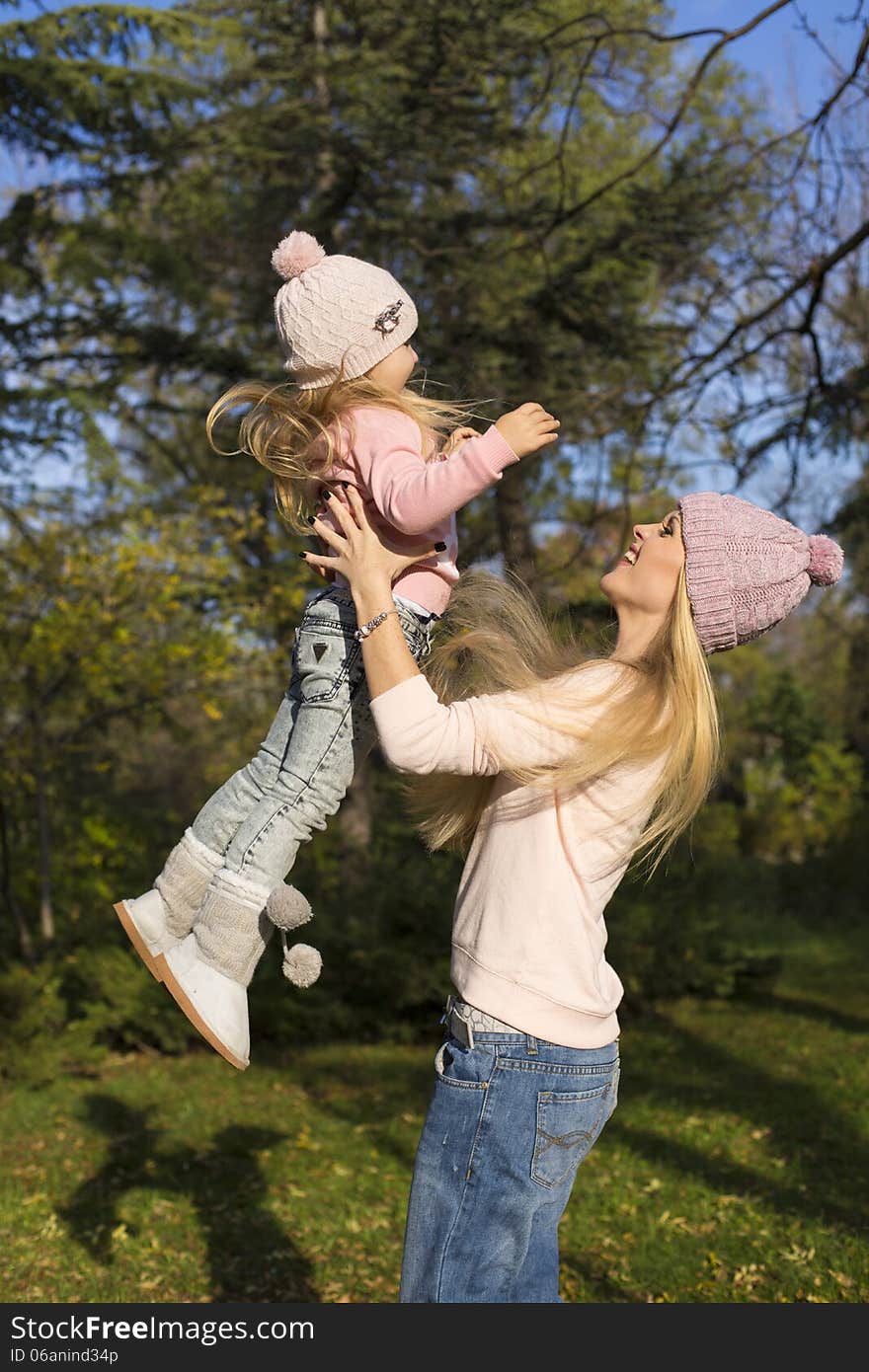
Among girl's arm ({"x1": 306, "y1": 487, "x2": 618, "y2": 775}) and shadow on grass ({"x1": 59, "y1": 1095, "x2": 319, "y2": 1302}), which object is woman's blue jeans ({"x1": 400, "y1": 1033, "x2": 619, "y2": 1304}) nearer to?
girl's arm ({"x1": 306, "y1": 487, "x2": 618, "y2": 775})

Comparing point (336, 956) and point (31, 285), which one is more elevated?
point (31, 285)

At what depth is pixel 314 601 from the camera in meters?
2.33

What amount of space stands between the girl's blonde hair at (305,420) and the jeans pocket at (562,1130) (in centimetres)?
Result: 113

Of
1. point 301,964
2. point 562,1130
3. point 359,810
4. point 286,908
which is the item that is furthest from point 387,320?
point 359,810

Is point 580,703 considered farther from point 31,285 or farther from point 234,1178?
point 31,285

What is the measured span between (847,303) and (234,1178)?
38.5 ft

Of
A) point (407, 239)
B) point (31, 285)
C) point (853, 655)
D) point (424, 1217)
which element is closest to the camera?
point (424, 1217)

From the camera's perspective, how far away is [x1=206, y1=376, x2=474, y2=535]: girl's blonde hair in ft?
7.53

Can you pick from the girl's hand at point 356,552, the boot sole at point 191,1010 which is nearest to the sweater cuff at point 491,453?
the girl's hand at point 356,552

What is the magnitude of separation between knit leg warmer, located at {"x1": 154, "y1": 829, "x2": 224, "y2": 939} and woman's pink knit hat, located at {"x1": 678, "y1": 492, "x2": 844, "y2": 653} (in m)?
0.97

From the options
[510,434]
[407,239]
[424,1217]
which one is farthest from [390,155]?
[424,1217]

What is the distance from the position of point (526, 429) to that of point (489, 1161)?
3.93 ft

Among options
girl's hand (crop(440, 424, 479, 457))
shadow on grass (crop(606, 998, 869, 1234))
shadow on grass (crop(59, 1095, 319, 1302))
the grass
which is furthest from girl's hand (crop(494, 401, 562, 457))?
shadow on grass (crop(606, 998, 869, 1234))

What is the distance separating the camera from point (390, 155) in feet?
27.2
